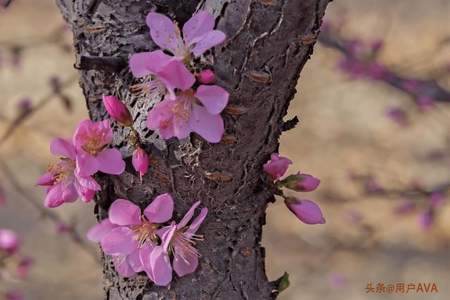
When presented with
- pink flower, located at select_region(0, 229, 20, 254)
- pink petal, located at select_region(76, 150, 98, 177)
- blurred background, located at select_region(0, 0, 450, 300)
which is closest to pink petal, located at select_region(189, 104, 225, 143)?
pink petal, located at select_region(76, 150, 98, 177)

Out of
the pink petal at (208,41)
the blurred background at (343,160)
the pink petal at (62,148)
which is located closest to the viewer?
the pink petal at (208,41)

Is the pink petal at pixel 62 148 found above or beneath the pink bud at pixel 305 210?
beneath

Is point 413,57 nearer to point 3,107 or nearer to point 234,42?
point 3,107

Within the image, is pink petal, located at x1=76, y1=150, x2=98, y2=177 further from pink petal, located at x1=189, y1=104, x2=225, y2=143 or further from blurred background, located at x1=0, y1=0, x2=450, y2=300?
blurred background, located at x1=0, y1=0, x2=450, y2=300

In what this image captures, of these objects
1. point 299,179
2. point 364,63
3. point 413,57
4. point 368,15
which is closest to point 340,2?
point 368,15

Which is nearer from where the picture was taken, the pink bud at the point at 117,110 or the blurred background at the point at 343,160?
the pink bud at the point at 117,110

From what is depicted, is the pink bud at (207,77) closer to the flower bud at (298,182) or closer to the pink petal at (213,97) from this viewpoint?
the pink petal at (213,97)

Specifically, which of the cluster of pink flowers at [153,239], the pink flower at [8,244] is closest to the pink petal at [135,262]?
the cluster of pink flowers at [153,239]
